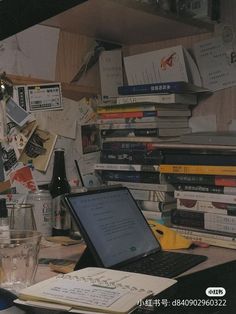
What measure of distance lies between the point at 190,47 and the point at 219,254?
0.73 m

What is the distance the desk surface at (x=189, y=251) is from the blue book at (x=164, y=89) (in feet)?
1.56

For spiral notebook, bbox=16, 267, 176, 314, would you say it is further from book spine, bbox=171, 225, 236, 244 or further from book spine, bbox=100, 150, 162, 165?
book spine, bbox=100, 150, 162, 165

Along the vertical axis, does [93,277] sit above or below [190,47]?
below

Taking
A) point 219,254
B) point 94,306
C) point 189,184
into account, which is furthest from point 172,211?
point 94,306

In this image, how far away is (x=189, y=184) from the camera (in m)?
1.22

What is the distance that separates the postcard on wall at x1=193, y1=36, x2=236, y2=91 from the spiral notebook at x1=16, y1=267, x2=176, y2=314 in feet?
2.78

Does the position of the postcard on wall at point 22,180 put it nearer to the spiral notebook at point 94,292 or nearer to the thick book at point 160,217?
the thick book at point 160,217

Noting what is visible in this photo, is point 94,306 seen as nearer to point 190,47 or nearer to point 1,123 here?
point 1,123

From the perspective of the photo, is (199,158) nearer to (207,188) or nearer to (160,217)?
(207,188)

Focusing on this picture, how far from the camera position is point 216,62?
1424 mm

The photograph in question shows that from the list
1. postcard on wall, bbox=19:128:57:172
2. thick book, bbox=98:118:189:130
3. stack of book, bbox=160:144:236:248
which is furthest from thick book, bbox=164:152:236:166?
postcard on wall, bbox=19:128:57:172

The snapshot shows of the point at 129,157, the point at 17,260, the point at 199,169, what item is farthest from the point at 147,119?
the point at 17,260

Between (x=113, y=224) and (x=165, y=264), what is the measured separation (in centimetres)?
13

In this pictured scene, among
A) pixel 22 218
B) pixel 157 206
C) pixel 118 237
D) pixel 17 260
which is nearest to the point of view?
pixel 17 260
